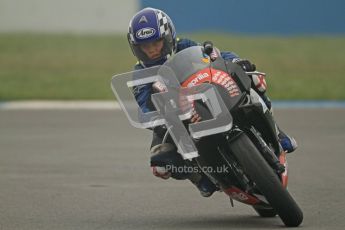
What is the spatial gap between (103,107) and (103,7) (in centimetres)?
918

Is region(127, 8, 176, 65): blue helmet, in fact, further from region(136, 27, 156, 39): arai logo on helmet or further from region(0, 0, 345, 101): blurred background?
region(0, 0, 345, 101): blurred background

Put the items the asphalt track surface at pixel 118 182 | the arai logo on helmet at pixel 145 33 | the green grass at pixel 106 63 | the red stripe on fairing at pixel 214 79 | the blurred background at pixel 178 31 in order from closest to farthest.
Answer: the red stripe on fairing at pixel 214 79, the arai logo on helmet at pixel 145 33, the asphalt track surface at pixel 118 182, the green grass at pixel 106 63, the blurred background at pixel 178 31

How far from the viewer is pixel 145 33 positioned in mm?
6996

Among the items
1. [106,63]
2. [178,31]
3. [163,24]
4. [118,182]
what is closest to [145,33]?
[163,24]

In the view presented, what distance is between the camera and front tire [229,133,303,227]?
6.27m

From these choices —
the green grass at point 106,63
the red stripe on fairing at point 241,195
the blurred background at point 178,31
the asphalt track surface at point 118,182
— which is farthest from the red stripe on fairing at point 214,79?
the blurred background at point 178,31

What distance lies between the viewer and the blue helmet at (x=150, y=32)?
700 cm

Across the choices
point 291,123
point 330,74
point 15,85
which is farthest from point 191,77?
point 330,74

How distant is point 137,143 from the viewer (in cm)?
1273

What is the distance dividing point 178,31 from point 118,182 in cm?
1624

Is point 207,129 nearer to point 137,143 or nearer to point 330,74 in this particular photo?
point 137,143

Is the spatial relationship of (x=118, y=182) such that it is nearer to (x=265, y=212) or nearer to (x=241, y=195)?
(x=265, y=212)

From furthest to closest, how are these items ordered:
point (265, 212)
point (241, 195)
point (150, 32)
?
point (265, 212) → point (150, 32) → point (241, 195)

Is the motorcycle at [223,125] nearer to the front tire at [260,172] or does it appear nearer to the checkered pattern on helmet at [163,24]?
the front tire at [260,172]
